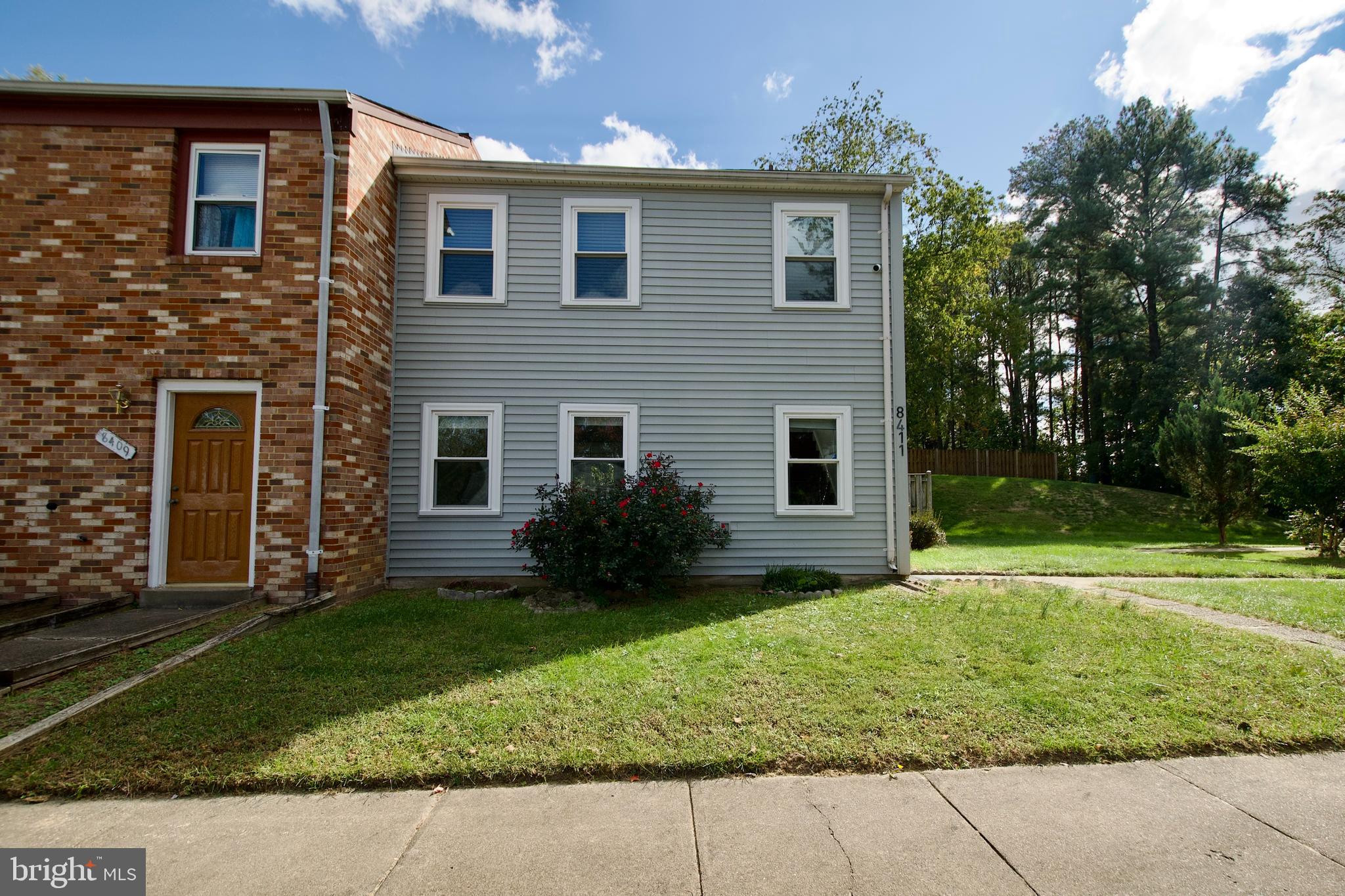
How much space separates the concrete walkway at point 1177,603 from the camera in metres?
5.70

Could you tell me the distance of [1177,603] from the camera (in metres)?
7.38

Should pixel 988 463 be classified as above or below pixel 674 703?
above

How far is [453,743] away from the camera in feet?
11.4

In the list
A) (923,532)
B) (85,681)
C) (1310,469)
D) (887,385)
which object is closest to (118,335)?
(85,681)

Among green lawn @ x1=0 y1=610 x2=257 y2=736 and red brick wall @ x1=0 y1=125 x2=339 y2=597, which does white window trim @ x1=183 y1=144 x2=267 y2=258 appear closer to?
red brick wall @ x1=0 y1=125 x2=339 y2=597

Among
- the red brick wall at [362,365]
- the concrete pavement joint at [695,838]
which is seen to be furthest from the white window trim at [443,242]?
the concrete pavement joint at [695,838]

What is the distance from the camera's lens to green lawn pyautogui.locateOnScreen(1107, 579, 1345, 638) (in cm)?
639

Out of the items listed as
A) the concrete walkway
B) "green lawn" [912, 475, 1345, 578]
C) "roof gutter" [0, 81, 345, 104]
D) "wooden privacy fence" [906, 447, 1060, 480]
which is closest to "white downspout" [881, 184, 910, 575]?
the concrete walkway

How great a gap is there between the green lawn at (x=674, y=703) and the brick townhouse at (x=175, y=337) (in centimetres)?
211

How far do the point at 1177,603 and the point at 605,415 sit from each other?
756cm

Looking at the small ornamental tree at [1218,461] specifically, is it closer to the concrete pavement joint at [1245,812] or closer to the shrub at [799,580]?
the shrub at [799,580]

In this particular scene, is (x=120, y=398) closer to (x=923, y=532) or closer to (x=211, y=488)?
(x=211, y=488)

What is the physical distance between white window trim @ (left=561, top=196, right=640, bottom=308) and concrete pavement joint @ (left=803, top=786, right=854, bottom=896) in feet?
22.6

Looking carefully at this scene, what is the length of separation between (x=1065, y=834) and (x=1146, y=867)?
0.97 ft
